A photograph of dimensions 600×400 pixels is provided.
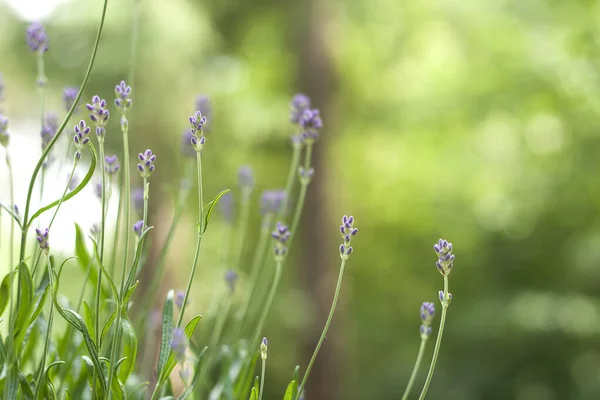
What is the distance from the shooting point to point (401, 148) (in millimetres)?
6535

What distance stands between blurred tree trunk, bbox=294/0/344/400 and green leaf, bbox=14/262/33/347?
12.9 ft

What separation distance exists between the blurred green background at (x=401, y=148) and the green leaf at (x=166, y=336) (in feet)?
12.4

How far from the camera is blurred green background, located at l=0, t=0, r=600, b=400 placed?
5.07 m

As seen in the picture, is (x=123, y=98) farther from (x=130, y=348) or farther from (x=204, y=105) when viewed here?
(x=204, y=105)

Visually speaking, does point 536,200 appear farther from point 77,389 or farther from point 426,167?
point 77,389

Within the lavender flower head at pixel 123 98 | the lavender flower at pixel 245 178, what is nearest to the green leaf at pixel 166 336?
the lavender flower head at pixel 123 98

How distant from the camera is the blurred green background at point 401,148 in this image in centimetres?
507

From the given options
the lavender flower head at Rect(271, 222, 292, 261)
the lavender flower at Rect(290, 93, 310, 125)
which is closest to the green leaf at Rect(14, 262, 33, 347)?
the lavender flower head at Rect(271, 222, 292, 261)

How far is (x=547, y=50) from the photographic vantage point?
16.6ft

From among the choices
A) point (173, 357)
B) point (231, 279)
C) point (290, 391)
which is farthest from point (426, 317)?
point (231, 279)

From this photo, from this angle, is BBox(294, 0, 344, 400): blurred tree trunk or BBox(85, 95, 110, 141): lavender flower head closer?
BBox(85, 95, 110, 141): lavender flower head

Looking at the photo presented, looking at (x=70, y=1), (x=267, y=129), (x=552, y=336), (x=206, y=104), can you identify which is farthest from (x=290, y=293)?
(x=206, y=104)

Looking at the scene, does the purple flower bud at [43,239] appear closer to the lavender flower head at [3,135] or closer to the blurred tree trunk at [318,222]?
the lavender flower head at [3,135]

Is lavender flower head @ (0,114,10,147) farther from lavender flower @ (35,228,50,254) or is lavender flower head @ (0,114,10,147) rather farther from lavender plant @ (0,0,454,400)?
lavender flower @ (35,228,50,254)
